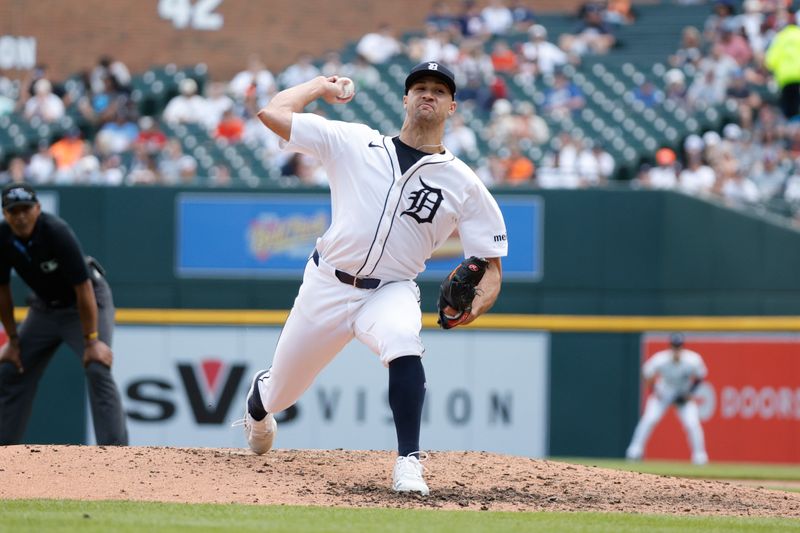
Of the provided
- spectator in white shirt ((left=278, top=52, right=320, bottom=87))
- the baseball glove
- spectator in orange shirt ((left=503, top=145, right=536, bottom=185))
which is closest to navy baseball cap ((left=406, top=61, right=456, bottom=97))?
the baseball glove

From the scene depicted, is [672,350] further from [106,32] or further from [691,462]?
[106,32]

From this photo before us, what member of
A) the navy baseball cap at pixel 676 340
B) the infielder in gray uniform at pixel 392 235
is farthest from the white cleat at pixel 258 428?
the navy baseball cap at pixel 676 340

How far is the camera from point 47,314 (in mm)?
8172

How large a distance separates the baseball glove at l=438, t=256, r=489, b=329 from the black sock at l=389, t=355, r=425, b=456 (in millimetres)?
314

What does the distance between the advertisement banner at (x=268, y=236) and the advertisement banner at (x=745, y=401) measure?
5.35 ft

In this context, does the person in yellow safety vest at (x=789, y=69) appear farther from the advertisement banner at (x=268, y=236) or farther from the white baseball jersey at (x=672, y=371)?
the advertisement banner at (x=268, y=236)

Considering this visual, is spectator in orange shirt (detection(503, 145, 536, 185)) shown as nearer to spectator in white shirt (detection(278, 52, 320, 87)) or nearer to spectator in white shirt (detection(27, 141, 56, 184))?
spectator in white shirt (detection(278, 52, 320, 87))

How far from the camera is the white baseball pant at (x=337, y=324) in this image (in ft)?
19.8

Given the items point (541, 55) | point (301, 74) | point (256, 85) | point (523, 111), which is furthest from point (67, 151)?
point (541, 55)

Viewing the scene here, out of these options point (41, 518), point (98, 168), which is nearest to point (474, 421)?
point (98, 168)

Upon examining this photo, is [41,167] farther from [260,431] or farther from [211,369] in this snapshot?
[260,431]

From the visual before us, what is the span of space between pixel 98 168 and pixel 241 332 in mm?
2822

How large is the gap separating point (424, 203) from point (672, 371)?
7830 millimetres

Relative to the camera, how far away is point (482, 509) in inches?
231
